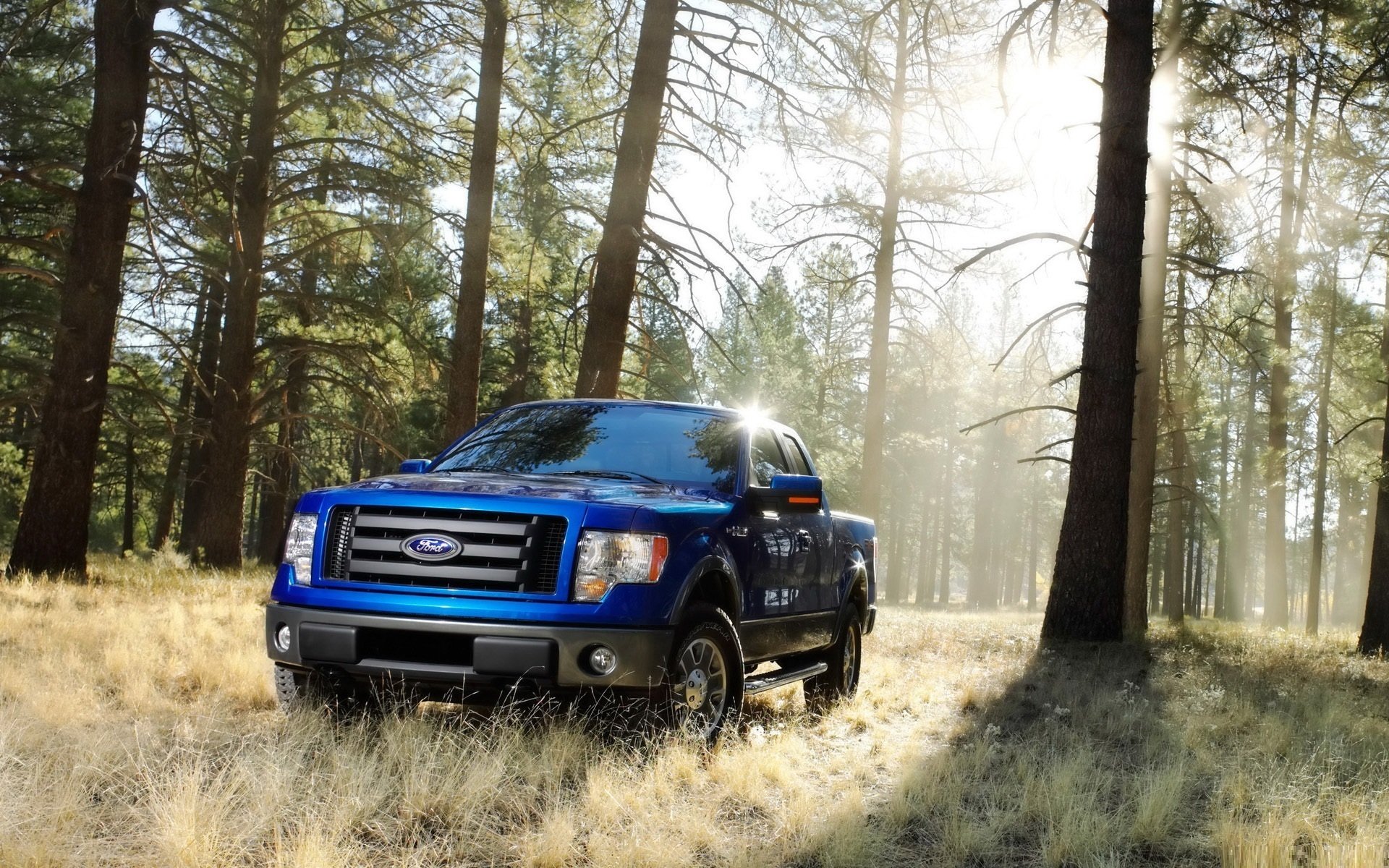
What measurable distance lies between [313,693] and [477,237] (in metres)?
10.6

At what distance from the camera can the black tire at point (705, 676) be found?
5.87m

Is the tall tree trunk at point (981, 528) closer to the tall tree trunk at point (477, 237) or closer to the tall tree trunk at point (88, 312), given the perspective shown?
the tall tree trunk at point (477, 237)

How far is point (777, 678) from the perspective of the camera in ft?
23.9

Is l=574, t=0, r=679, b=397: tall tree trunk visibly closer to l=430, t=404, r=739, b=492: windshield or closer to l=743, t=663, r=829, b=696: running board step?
l=430, t=404, r=739, b=492: windshield

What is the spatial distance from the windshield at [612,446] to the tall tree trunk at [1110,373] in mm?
6668

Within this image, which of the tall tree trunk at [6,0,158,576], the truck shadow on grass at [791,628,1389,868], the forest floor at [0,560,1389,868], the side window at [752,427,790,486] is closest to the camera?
the forest floor at [0,560,1389,868]

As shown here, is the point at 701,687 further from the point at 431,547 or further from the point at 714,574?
the point at 431,547

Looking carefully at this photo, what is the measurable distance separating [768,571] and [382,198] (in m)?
12.6

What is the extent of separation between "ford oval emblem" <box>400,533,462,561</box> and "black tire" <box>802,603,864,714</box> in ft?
12.1

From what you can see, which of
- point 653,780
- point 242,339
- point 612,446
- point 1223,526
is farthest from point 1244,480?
point 653,780

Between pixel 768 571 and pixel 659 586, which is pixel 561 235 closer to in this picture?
pixel 768 571

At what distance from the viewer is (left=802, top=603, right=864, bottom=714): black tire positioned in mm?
8766

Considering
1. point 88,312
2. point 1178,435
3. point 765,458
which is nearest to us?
point 765,458

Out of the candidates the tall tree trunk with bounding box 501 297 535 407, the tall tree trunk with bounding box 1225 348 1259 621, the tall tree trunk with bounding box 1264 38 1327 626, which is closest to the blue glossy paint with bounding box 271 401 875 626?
the tall tree trunk with bounding box 1264 38 1327 626
